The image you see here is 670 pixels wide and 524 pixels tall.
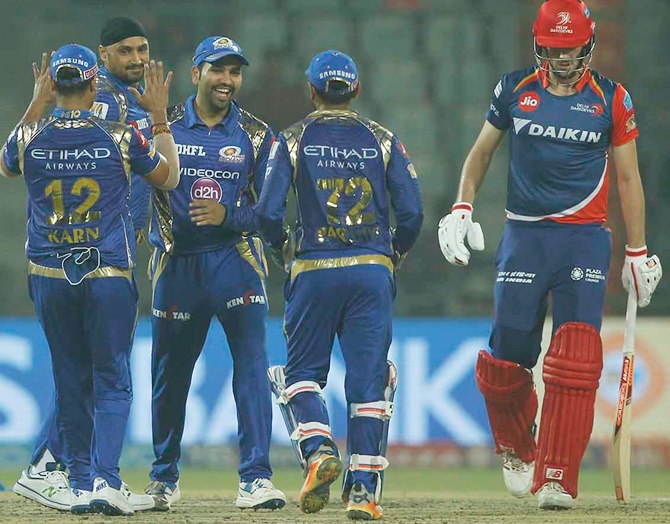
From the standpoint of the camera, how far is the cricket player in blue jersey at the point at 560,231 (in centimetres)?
727

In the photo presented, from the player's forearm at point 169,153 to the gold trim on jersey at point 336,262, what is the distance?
649 mm

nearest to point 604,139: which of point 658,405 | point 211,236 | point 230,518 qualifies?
point 211,236

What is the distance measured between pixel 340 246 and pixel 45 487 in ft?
6.10

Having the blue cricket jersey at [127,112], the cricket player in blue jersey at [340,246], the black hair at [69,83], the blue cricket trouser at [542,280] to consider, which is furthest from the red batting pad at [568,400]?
the black hair at [69,83]

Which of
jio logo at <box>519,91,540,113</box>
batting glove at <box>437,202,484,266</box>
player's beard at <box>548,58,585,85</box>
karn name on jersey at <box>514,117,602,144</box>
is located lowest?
batting glove at <box>437,202,484,266</box>

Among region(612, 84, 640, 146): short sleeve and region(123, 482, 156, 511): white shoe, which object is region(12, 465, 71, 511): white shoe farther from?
region(612, 84, 640, 146): short sleeve

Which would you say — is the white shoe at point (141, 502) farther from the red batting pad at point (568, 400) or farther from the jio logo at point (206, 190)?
the red batting pad at point (568, 400)

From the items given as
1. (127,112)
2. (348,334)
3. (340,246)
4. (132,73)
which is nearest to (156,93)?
(127,112)

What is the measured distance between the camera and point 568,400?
286 inches

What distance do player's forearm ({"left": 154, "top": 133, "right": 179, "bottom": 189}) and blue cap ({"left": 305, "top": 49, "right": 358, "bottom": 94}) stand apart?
68cm

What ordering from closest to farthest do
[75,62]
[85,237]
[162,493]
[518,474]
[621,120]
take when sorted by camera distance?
[75,62]
[85,237]
[621,120]
[162,493]
[518,474]

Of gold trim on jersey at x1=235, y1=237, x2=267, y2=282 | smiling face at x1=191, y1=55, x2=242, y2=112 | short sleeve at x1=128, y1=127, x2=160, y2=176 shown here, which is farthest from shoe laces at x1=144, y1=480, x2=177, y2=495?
smiling face at x1=191, y1=55, x2=242, y2=112

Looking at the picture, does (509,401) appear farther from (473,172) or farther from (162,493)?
(162,493)

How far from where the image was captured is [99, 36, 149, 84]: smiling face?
791cm
